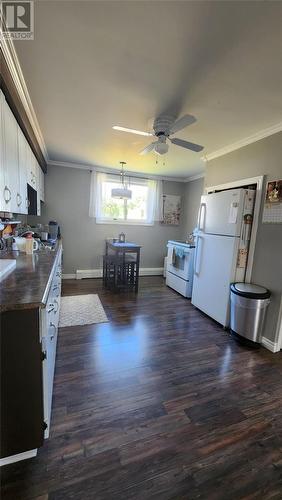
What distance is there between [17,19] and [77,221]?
11.6ft

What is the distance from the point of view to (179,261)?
159 inches

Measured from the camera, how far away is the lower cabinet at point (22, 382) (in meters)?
1.02

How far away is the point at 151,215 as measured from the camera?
5.16 meters

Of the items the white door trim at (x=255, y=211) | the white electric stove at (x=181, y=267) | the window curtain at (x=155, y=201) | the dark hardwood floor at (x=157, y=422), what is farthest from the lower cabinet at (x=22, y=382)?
the window curtain at (x=155, y=201)

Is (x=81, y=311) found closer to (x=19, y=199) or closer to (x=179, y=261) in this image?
(x=19, y=199)

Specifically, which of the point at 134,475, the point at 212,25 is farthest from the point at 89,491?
the point at 212,25

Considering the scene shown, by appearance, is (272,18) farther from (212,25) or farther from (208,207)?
(208,207)

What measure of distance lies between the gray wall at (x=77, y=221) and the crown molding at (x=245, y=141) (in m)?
2.01

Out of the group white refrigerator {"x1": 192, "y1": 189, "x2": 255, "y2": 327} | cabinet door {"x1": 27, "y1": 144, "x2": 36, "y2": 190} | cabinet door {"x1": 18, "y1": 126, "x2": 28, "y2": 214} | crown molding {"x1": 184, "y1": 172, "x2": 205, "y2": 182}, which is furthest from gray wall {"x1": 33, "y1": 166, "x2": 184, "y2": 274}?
white refrigerator {"x1": 192, "y1": 189, "x2": 255, "y2": 327}

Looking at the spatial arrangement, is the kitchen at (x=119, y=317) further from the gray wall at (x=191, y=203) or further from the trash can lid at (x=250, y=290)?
the gray wall at (x=191, y=203)

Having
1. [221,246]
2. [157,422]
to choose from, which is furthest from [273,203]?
[157,422]

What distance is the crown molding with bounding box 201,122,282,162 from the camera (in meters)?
2.29

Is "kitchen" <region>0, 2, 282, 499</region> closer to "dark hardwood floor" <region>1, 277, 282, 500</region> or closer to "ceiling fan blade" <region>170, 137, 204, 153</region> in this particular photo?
"dark hardwood floor" <region>1, 277, 282, 500</region>

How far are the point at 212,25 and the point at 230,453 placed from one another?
246 centimetres
